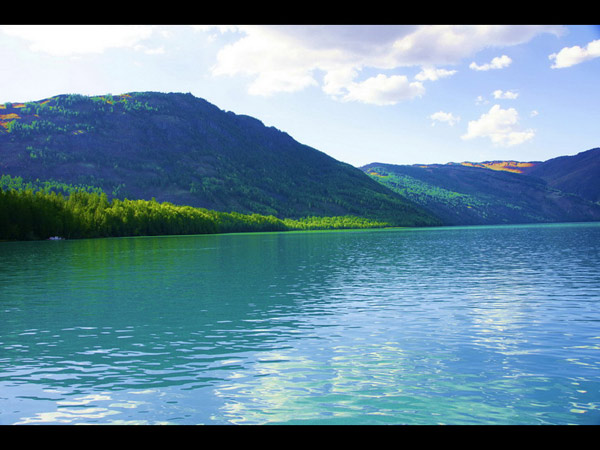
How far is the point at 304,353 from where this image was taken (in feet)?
81.1

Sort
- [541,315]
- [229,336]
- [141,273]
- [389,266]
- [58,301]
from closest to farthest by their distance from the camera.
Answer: [229,336] < [541,315] < [58,301] < [141,273] < [389,266]

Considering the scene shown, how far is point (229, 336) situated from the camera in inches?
1141

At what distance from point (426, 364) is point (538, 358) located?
16.6 ft

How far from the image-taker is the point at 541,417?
1648cm

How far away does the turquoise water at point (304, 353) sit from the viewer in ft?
56.7

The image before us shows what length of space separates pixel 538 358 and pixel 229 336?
15.0 metres

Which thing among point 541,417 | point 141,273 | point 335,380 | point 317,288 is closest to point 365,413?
point 335,380

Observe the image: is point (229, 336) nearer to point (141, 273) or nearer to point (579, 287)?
point (579, 287)

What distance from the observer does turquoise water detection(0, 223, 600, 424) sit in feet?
56.7

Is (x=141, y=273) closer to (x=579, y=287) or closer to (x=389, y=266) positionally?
(x=389, y=266)
